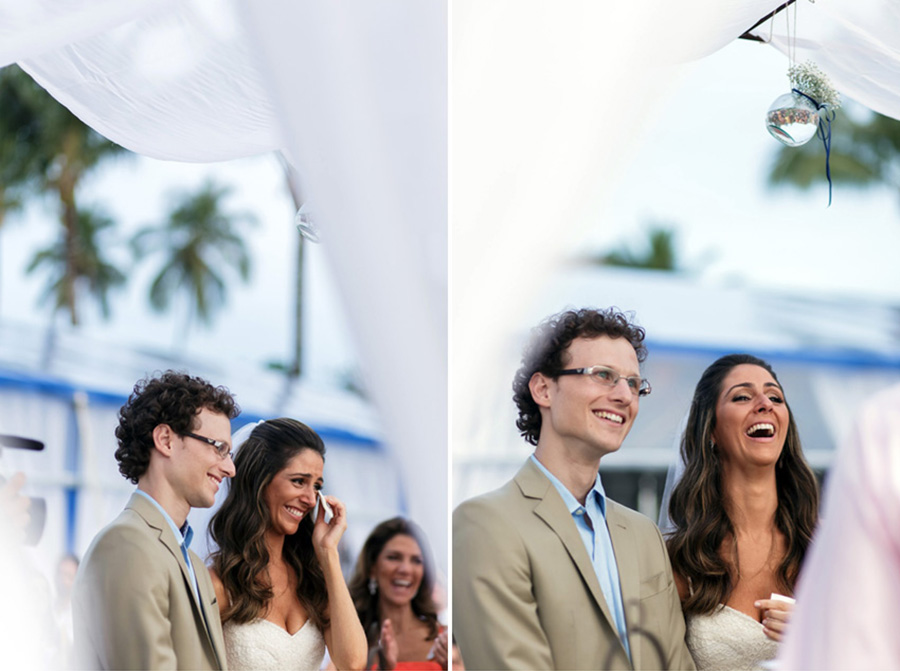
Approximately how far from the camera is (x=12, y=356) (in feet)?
10.1

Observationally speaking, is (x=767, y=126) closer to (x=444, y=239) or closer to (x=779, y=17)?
(x=779, y=17)

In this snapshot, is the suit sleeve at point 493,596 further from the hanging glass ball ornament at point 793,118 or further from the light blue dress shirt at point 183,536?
the hanging glass ball ornament at point 793,118

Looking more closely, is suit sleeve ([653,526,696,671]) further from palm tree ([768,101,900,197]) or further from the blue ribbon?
palm tree ([768,101,900,197])

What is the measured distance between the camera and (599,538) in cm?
257

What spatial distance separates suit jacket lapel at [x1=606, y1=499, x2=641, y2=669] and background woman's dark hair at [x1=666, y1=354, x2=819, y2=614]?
12 cm

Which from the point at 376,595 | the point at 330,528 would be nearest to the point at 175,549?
the point at 330,528

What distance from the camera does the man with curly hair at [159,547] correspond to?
2.41 m

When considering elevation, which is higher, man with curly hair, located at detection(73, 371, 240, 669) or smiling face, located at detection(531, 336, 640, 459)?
smiling face, located at detection(531, 336, 640, 459)

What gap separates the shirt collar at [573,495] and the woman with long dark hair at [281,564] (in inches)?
21.3

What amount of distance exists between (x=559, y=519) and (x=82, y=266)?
7349mm

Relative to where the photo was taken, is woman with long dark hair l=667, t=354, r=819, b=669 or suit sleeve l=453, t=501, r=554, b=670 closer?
suit sleeve l=453, t=501, r=554, b=670

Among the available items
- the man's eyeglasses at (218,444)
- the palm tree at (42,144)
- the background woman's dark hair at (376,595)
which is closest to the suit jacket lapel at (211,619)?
the man's eyeglasses at (218,444)

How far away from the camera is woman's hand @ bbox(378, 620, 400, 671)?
272 centimetres

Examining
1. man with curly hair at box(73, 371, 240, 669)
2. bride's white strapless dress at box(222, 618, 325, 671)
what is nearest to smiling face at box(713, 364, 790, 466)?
bride's white strapless dress at box(222, 618, 325, 671)
